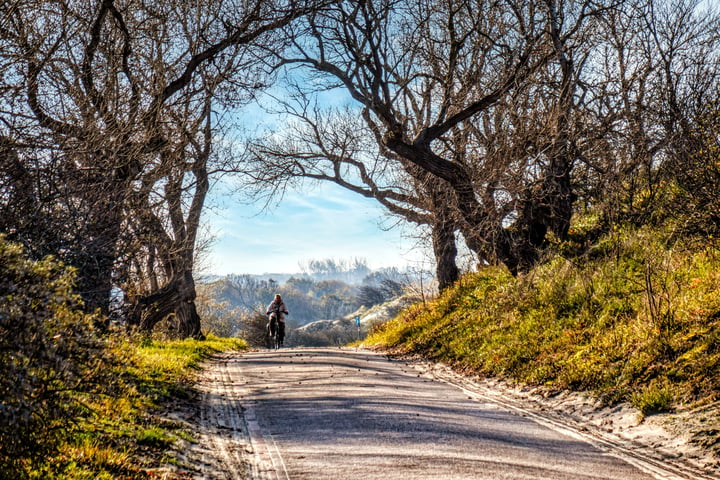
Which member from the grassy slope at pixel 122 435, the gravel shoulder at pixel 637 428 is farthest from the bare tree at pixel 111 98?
the gravel shoulder at pixel 637 428

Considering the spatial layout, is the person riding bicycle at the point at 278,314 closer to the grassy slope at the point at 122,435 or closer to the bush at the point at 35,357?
the grassy slope at the point at 122,435

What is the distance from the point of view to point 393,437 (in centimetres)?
601

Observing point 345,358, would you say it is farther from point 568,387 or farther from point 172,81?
point 172,81

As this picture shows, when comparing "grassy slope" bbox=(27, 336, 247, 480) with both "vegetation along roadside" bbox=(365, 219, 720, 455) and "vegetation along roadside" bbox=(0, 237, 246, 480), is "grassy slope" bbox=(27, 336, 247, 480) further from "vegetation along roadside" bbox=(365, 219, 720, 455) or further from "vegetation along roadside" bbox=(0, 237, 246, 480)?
"vegetation along roadside" bbox=(365, 219, 720, 455)

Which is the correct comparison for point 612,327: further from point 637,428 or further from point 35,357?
point 35,357

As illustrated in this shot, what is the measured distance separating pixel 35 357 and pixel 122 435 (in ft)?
6.74

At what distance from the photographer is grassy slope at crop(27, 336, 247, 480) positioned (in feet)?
14.5

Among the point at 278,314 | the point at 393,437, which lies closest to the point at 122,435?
the point at 393,437

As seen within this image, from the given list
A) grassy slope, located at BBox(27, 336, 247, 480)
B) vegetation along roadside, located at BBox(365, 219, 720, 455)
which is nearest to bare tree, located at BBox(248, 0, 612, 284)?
vegetation along roadside, located at BBox(365, 219, 720, 455)

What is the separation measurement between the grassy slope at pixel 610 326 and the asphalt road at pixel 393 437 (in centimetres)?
140

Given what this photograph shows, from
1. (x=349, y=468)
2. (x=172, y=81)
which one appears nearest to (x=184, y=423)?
(x=349, y=468)

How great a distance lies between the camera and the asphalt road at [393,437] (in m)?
4.98

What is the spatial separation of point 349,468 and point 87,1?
9.30 metres

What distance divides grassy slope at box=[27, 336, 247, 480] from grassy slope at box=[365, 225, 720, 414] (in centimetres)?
546
